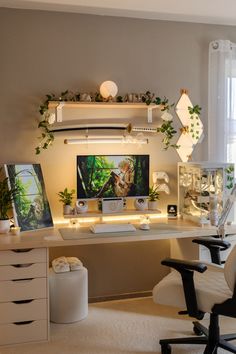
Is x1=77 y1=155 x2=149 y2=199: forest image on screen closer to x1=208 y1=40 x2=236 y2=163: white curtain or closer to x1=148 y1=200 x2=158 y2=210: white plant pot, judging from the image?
x1=148 y1=200 x2=158 y2=210: white plant pot

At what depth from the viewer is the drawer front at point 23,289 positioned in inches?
105

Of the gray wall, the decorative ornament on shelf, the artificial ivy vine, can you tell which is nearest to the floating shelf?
the artificial ivy vine

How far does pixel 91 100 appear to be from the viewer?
10.8 ft

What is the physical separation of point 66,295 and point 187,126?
1.80m

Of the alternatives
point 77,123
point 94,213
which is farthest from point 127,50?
point 94,213

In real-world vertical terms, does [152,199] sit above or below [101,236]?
above

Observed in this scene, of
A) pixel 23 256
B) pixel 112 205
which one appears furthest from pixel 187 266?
pixel 112 205

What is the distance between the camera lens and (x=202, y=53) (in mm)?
3631

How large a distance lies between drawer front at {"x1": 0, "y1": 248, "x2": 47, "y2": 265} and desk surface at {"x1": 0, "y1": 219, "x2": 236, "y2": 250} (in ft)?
0.19

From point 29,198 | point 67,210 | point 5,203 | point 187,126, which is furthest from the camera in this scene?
point 187,126

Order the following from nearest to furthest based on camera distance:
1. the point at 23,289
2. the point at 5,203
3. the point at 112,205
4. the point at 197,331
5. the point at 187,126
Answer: the point at 23,289 → the point at 197,331 → the point at 5,203 → the point at 112,205 → the point at 187,126

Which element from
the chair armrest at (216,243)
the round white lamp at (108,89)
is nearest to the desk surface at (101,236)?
the chair armrest at (216,243)

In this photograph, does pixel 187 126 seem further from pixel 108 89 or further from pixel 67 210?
pixel 67 210

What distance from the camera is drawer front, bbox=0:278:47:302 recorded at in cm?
267
